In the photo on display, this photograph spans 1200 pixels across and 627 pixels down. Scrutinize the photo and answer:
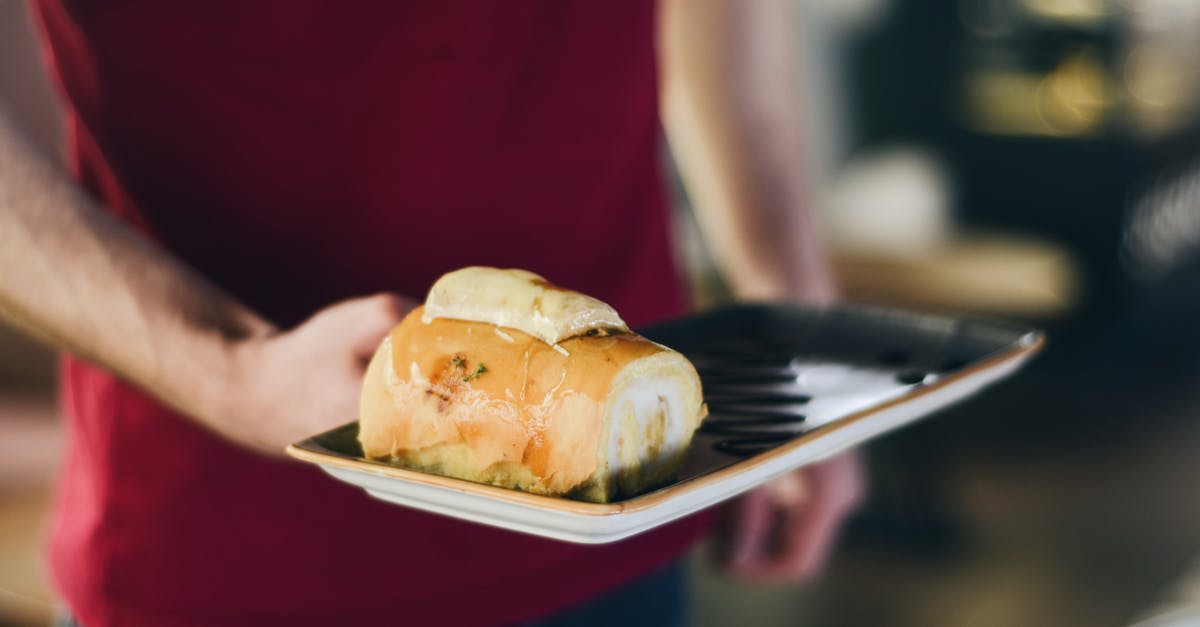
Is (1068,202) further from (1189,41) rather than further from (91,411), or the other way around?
(91,411)

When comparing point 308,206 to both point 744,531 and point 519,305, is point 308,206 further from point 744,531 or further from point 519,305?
point 744,531

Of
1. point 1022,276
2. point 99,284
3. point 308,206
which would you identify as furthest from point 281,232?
point 1022,276

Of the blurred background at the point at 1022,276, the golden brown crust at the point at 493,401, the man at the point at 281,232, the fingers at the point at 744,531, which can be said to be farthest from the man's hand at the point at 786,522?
the blurred background at the point at 1022,276

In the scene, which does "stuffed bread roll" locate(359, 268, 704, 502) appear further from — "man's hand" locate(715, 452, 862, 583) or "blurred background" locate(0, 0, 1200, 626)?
"blurred background" locate(0, 0, 1200, 626)

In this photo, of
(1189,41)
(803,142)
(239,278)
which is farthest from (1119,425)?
(239,278)

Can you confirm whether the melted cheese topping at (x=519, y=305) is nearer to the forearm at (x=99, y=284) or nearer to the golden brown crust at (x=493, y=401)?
the golden brown crust at (x=493, y=401)

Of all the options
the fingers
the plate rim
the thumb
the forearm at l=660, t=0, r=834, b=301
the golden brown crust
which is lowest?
the fingers

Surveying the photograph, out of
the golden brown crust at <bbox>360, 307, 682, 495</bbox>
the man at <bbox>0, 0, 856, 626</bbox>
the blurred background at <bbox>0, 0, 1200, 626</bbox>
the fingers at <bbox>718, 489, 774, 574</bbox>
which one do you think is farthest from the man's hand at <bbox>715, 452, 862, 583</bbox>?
the blurred background at <bbox>0, 0, 1200, 626</bbox>
